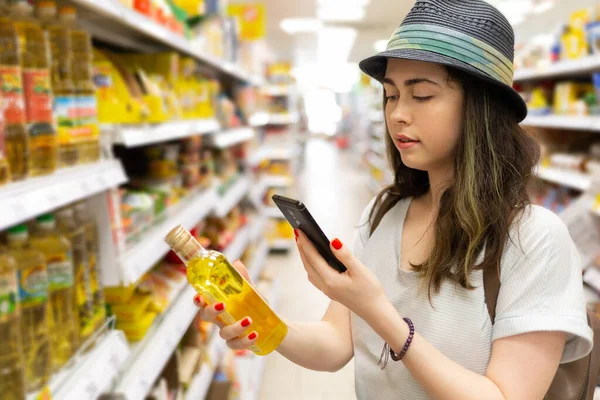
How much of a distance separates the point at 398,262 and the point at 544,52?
3261 mm

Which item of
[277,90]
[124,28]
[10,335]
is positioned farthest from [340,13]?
[10,335]

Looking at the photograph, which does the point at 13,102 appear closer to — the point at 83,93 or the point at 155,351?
the point at 83,93

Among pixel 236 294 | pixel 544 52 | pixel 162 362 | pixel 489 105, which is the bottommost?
pixel 162 362

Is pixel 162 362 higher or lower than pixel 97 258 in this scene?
lower

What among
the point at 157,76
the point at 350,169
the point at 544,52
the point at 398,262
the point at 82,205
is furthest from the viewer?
the point at 350,169

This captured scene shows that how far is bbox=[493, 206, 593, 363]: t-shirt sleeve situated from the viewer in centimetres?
89

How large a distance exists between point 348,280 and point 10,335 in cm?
64

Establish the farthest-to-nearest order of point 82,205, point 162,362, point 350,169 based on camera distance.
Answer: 1. point 350,169
2. point 162,362
3. point 82,205

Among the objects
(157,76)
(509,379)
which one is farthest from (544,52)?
(509,379)

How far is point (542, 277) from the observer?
915 mm

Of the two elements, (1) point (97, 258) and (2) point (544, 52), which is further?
(2) point (544, 52)

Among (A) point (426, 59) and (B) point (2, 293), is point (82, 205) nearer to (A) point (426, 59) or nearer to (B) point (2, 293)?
(B) point (2, 293)

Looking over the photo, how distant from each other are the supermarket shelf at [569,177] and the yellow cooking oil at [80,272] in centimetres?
242

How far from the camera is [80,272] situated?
128 cm
